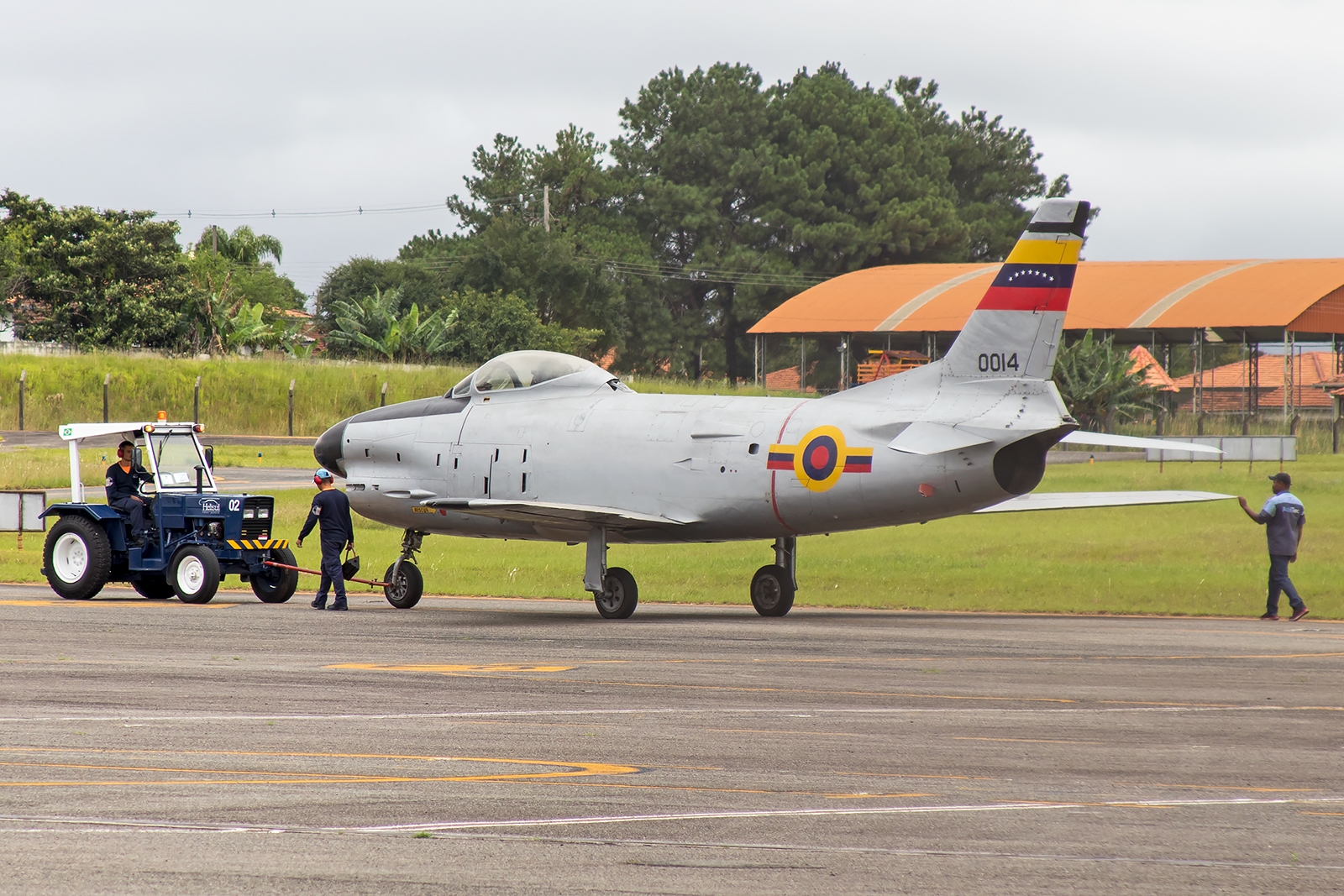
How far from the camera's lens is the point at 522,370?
877 inches

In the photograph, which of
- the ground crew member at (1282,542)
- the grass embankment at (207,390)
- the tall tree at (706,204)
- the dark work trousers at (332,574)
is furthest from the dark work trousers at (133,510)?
the tall tree at (706,204)

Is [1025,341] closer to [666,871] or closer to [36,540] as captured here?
[666,871]

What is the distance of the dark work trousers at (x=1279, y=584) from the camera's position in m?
20.9

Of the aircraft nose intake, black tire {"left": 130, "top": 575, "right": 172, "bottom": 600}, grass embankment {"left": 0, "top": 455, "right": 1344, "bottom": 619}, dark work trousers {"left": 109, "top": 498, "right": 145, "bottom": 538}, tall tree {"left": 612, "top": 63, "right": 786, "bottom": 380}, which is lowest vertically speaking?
grass embankment {"left": 0, "top": 455, "right": 1344, "bottom": 619}

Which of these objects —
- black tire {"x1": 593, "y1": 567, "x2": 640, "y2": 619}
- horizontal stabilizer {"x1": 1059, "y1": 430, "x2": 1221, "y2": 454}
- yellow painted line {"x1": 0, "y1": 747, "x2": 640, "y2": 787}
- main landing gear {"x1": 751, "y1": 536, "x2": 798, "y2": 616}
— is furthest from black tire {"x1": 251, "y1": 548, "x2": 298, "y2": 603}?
yellow painted line {"x1": 0, "y1": 747, "x2": 640, "y2": 787}

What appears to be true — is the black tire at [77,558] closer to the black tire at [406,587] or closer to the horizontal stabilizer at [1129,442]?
the black tire at [406,587]

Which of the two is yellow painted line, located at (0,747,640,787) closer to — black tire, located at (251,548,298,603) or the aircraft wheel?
the aircraft wheel

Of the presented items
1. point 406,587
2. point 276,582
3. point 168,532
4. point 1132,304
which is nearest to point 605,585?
point 406,587

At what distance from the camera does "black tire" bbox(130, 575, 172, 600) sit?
73.7ft

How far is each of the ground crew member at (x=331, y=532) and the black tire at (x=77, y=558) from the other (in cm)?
315

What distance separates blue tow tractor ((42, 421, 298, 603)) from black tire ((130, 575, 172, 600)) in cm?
7

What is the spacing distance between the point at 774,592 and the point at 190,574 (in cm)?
873

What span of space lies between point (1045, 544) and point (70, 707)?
22.8 metres

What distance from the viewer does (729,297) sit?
9919 centimetres
